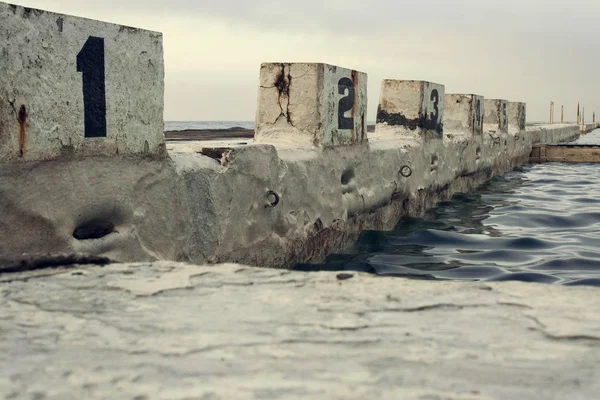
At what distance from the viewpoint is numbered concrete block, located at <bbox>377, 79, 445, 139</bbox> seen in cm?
705

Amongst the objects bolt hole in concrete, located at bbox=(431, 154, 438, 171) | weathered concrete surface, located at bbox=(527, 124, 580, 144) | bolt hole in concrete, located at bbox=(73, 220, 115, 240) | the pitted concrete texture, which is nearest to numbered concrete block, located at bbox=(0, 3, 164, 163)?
bolt hole in concrete, located at bbox=(73, 220, 115, 240)

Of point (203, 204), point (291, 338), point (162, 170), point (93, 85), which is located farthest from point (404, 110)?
point (291, 338)

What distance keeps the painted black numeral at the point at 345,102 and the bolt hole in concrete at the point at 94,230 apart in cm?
249

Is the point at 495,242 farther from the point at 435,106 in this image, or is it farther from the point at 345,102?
the point at 435,106

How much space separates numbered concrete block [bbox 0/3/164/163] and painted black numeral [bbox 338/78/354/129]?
2.11m

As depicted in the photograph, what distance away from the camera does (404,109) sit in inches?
279

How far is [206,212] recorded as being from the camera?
11.2ft

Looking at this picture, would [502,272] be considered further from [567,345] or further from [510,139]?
[510,139]

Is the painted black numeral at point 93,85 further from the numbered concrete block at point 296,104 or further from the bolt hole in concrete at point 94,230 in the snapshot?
the numbered concrete block at point 296,104

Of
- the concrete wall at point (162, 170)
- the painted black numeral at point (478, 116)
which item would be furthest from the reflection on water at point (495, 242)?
the painted black numeral at point (478, 116)

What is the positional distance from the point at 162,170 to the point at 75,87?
0.56m

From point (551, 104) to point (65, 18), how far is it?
132 ft

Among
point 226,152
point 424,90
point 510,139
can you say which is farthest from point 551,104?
point 226,152

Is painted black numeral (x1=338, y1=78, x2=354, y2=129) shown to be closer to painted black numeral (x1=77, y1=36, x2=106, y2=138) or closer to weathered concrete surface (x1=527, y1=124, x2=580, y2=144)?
painted black numeral (x1=77, y1=36, x2=106, y2=138)
